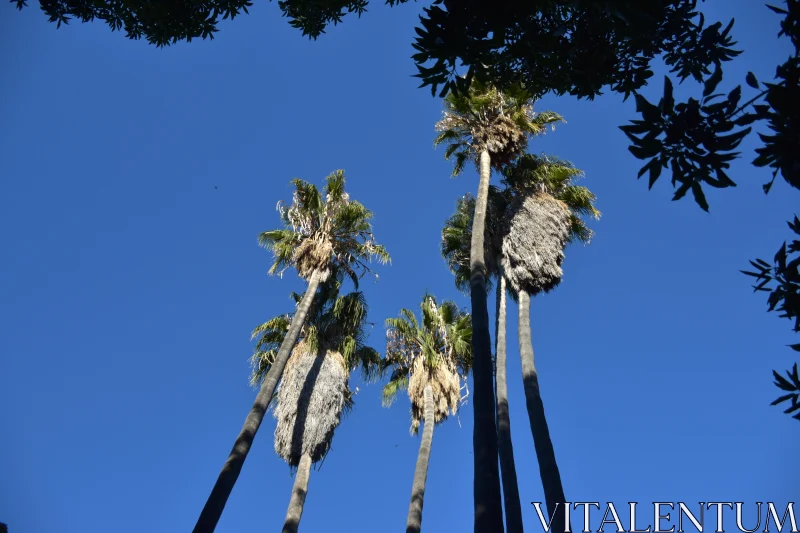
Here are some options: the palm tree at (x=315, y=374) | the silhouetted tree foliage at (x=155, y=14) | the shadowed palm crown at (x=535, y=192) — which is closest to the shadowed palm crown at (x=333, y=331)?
the palm tree at (x=315, y=374)

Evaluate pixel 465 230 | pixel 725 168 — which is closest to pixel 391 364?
pixel 465 230

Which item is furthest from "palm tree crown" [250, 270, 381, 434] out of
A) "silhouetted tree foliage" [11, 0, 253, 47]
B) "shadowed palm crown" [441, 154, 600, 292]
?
"silhouetted tree foliage" [11, 0, 253, 47]

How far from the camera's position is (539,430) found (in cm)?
1115

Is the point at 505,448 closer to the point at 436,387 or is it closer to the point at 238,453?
the point at 238,453

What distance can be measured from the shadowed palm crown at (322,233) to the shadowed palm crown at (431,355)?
8.09ft

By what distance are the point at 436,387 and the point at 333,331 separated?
140 inches

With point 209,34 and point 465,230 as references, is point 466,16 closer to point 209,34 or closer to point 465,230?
point 209,34

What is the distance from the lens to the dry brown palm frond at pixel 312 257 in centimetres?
1639

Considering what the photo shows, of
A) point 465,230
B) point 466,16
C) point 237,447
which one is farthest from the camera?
point 465,230

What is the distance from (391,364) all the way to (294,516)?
6.23 meters

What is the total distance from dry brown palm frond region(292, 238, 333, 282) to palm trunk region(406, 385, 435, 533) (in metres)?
4.86

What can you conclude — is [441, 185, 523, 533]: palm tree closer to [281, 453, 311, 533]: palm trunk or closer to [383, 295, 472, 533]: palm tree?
[383, 295, 472, 533]: palm tree

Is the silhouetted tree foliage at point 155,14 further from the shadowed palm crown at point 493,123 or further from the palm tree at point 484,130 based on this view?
the shadowed palm crown at point 493,123

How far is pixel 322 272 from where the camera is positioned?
53.6 feet
